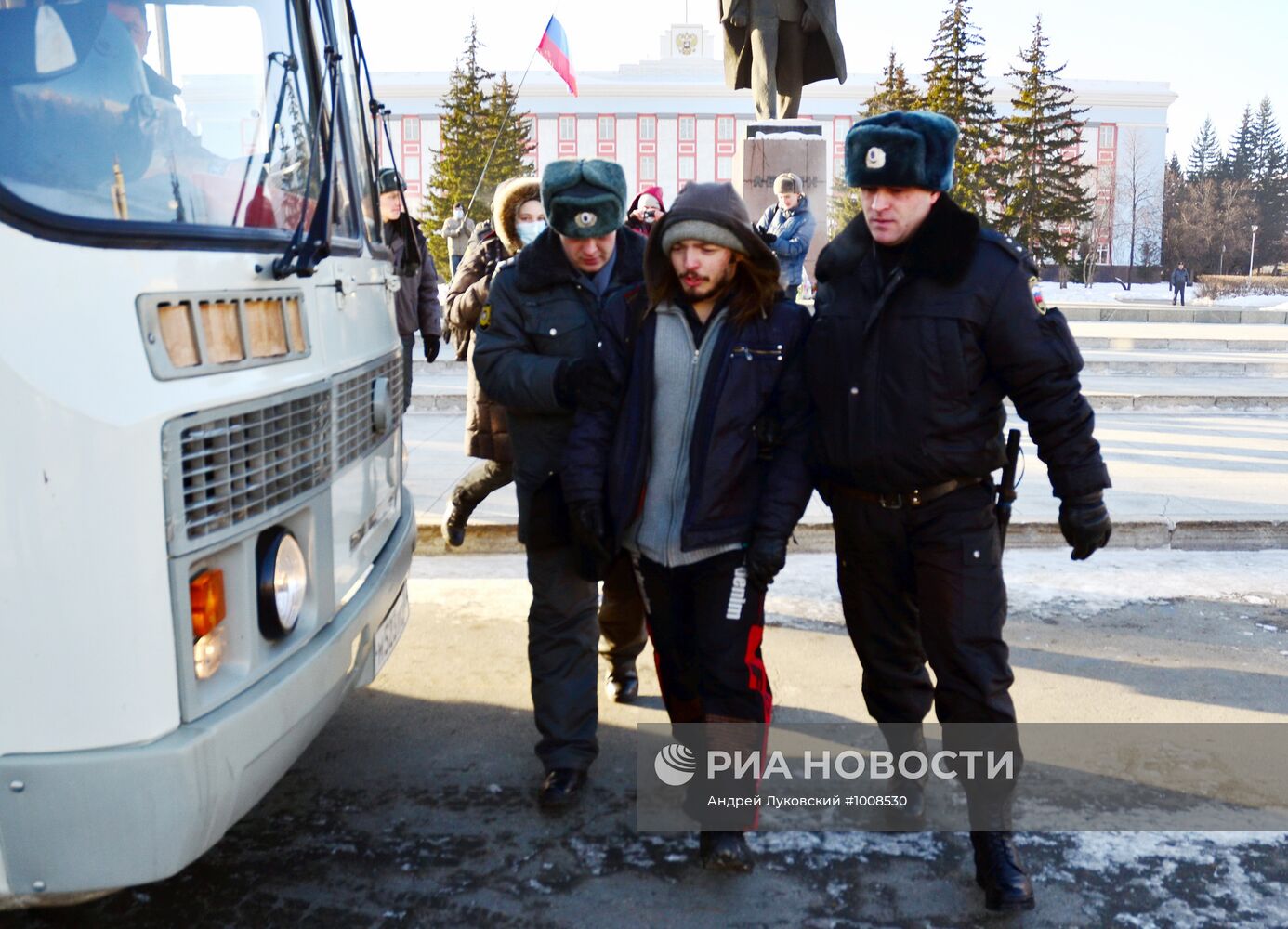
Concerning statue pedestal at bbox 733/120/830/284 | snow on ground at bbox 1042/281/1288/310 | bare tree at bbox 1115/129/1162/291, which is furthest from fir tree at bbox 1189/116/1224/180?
statue pedestal at bbox 733/120/830/284

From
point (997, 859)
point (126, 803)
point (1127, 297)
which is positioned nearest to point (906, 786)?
point (997, 859)

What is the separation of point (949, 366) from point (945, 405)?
0.35 feet

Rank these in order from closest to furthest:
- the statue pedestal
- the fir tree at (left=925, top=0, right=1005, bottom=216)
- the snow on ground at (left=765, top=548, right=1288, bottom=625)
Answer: the snow on ground at (left=765, top=548, right=1288, bottom=625) < the statue pedestal < the fir tree at (left=925, top=0, right=1005, bottom=216)

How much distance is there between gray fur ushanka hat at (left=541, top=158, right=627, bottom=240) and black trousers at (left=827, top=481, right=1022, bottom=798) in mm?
1028

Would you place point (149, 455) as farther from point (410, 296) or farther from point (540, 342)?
point (410, 296)

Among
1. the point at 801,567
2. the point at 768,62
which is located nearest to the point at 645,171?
the point at 768,62

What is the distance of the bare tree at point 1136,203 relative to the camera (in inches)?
3150

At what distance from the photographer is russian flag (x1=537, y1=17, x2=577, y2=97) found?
13014 millimetres

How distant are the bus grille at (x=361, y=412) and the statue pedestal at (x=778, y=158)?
43.5ft

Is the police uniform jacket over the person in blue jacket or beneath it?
beneath

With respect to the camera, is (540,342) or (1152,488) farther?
(1152,488)

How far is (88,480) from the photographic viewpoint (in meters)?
2.31

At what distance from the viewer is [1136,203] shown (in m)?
79.8

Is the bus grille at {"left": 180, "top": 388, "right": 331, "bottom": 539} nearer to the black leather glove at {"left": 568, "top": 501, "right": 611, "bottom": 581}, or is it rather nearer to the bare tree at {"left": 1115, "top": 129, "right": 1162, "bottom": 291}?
the black leather glove at {"left": 568, "top": 501, "right": 611, "bottom": 581}
